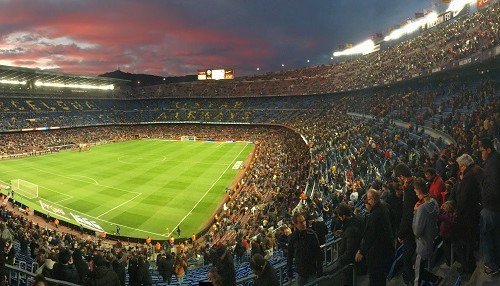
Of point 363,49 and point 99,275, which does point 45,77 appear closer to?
point 363,49

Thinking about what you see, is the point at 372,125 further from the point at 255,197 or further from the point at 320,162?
the point at 255,197

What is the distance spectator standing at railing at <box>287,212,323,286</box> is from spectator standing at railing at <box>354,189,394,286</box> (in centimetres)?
74

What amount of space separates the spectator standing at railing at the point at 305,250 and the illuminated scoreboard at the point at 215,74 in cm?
9817

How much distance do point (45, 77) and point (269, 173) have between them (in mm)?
59921

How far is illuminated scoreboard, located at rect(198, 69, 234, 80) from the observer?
102m

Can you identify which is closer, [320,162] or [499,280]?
[499,280]

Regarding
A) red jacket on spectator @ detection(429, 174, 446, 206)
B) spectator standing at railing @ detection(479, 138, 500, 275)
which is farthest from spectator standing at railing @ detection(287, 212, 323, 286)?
red jacket on spectator @ detection(429, 174, 446, 206)

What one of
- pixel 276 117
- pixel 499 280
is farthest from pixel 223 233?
pixel 276 117

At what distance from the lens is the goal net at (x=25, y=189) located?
31531 mm

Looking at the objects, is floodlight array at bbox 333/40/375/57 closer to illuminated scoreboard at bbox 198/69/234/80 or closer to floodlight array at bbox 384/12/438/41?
floodlight array at bbox 384/12/438/41

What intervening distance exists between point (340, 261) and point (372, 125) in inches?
1017

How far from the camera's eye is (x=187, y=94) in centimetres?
9912

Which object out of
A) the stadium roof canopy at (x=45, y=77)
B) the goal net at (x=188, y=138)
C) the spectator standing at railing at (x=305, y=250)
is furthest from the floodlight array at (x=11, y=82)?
the spectator standing at railing at (x=305, y=250)

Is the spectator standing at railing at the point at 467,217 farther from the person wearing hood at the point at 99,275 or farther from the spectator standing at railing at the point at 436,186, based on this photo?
the person wearing hood at the point at 99,275
